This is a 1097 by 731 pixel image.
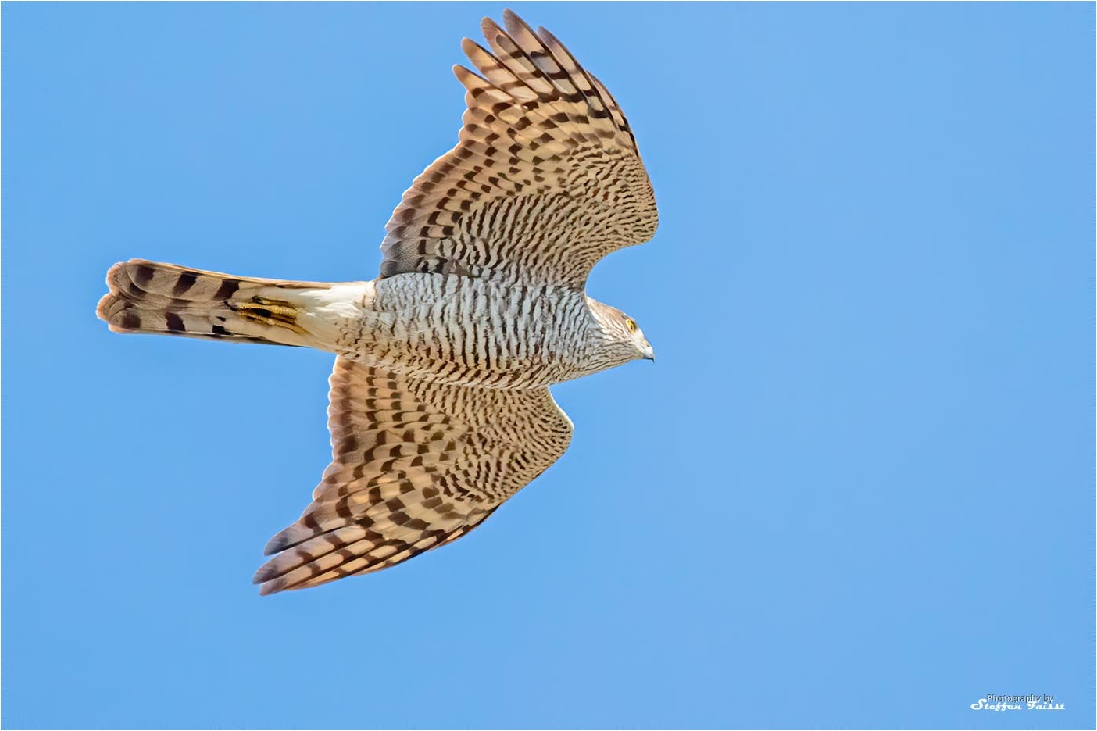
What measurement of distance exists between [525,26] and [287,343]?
2903 millimetres

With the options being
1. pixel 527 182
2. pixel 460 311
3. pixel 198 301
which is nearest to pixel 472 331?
pixel 460 311

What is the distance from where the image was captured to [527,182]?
1059 centimetres

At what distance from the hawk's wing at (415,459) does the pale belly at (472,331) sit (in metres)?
0.80

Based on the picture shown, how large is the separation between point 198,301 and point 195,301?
2 centimetres

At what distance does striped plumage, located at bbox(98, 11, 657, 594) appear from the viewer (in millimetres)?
10258

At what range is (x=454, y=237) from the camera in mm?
10828

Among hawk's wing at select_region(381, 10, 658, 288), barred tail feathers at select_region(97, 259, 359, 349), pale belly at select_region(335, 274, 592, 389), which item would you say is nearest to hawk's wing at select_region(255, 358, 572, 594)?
pale belly at select_region(335, 274, 592, 389)

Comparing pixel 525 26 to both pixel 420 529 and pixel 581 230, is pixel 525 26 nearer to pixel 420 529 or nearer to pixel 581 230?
pixel 581 230

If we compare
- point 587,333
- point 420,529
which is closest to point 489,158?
point 587,333

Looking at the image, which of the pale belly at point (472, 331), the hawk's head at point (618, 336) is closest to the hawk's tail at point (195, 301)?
the pale belly at point (472, 331)

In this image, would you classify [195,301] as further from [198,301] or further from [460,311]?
[460,311]

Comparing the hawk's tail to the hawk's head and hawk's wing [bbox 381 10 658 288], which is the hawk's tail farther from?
the hawk's head

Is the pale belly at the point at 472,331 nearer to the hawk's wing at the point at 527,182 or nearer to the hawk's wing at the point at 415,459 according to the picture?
the hawk's wing at the point at 527,182

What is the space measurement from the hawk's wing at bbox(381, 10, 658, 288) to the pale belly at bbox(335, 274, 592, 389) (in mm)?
153
